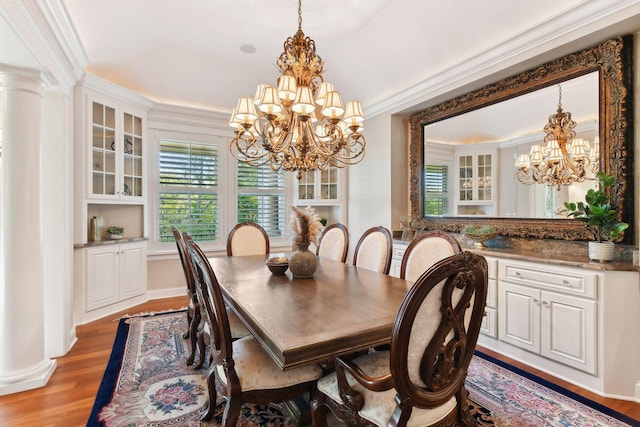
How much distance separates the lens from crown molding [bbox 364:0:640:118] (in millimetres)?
2279

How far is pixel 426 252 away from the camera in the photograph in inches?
91.3

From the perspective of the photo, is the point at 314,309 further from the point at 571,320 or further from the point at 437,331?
the point at 571,320

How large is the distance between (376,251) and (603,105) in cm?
215

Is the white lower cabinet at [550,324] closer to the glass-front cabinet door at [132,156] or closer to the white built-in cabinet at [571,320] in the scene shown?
the white built-in cabinet at [571,320]

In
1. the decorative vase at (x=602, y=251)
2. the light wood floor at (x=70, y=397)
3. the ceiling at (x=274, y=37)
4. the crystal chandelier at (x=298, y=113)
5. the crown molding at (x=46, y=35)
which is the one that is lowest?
the light wood floor at (x=70, y=397)

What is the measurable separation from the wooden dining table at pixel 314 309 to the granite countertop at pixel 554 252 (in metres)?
1.24

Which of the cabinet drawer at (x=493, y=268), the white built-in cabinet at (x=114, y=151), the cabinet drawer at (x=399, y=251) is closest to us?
the cabinet drawer at (x=493, y=268)

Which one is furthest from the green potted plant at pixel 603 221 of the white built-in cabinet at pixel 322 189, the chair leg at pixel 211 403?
the white built-in cabinet at pixel 322 189

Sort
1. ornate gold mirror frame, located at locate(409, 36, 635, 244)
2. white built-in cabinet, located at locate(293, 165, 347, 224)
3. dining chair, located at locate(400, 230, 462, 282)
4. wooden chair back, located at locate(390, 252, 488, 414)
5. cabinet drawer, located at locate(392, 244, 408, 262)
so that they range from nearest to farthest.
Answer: wooden chair back, located at locate(390, 252, 488, 414) → dining chair, located at locate(400, 230, 462, 282) → ornate gold mirror frame, located at locate(409, 36, 635, 244) → cabinet drawer, located at locate(392, 244, 408, 262) → white built-in cabinet, located at locate(293, 165, 347, 224)

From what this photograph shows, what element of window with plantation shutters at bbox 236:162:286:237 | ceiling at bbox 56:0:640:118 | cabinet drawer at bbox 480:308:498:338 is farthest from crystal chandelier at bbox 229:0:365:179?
window with plantation shutters at bbox 236:162:286:237

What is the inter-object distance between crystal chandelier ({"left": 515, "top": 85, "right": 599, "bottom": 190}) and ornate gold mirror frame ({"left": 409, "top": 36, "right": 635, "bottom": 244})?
15 centimetres

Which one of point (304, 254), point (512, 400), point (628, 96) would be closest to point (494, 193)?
point (628, 96)

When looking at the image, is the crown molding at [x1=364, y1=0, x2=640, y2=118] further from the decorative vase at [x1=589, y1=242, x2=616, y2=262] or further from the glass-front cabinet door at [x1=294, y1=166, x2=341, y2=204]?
the glass-front cabinet door at [x1=294, y1=166, x2=341, y2=204]

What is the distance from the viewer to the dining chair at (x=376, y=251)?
276cm
